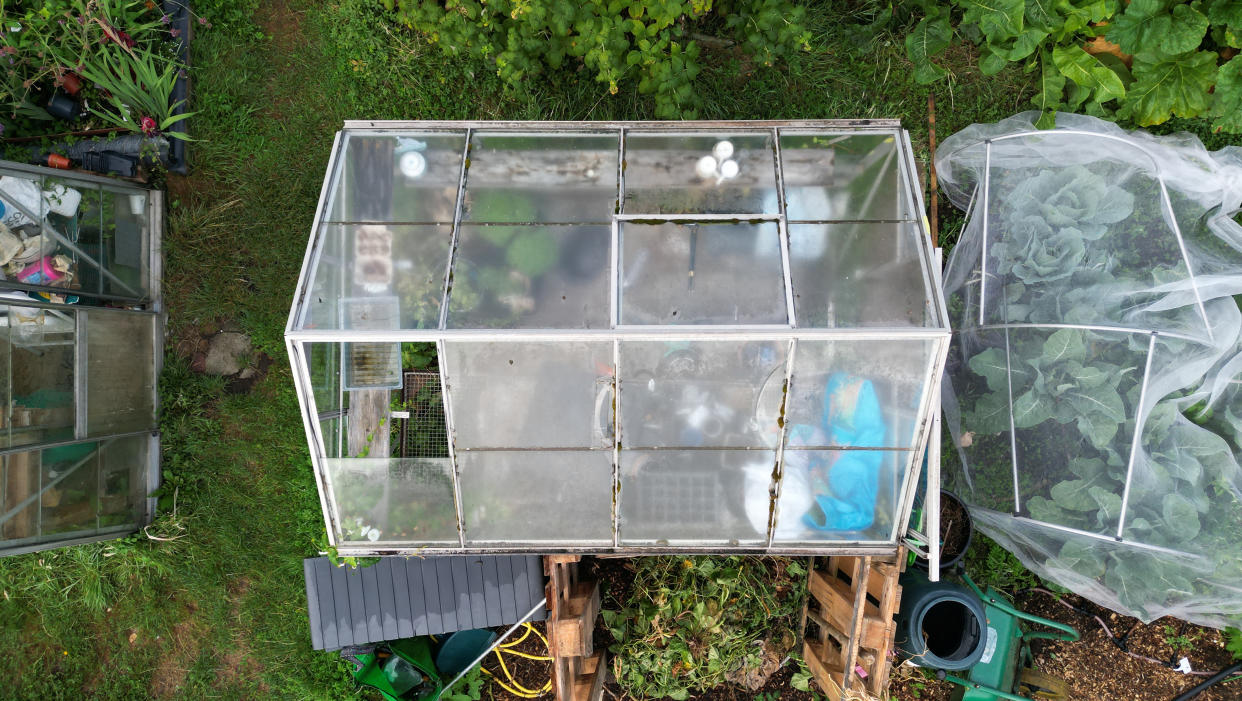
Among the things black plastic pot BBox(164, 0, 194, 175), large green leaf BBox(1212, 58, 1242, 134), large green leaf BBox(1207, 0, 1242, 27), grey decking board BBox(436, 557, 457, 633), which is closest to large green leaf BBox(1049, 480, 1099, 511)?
large green leaf BBox(1212, 58, 1242, 134)

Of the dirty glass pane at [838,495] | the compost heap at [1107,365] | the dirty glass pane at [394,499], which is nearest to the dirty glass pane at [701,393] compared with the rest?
the dirty glass pane at [838,495]

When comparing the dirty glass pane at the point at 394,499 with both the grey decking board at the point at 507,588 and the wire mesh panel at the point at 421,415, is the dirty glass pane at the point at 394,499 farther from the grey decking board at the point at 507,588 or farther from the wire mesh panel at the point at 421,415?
the grey decking board at the point at 507,588

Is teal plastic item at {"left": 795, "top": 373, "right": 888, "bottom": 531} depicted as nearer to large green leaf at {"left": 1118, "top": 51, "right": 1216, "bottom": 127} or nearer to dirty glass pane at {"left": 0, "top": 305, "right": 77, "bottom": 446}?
large green leaf at {"left": 1118, "top": 51, "right": 1216, "bottom": 127}

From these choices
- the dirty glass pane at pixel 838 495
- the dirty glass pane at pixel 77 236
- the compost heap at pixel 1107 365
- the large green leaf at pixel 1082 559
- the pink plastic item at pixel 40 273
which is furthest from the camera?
the dirty glass pane at pixel 77 236

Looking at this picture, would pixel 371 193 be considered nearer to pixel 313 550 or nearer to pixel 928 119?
pixel 313 550

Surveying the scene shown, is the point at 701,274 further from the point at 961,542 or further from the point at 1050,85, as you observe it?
the point at 1050,85

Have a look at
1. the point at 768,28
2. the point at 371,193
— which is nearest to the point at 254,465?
the point at 371,193
